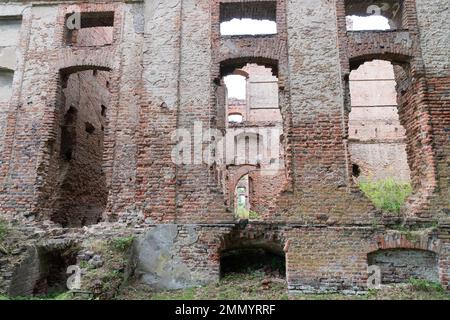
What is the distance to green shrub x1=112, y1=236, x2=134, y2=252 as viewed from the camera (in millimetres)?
7052

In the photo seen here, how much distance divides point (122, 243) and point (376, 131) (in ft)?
55.7

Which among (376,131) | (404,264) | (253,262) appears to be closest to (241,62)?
(253,262)

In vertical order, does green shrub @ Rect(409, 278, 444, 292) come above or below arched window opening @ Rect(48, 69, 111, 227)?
below

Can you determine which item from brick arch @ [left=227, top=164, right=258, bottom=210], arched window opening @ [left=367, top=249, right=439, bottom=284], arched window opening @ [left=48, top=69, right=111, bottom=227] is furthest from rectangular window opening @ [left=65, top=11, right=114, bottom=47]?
brick arch @ [left=227, top=164, right=258, bottom=210]

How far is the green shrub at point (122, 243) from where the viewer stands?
7.05 metres

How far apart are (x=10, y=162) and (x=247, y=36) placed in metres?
5.79

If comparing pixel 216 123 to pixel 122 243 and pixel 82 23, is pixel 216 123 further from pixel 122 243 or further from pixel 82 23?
pixel 82 23

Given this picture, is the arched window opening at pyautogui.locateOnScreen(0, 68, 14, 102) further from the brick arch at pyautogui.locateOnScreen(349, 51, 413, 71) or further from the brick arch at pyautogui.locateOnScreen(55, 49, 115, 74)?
the brick arch at pyautogui.locateOnScreen(349, 51, 413, 71)

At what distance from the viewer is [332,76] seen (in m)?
7.94

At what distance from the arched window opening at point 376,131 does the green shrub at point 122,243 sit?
32.5 ft

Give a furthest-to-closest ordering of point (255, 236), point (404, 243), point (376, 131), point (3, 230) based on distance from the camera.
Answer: point (376, 131), point (3, 230), point (255, 236), point (404, 243)

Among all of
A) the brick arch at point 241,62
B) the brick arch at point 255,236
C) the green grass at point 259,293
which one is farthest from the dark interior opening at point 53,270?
the brick arch at point 241,62

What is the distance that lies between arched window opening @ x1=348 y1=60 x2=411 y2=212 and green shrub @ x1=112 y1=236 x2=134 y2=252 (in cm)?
990

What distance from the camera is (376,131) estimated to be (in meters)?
20.6
